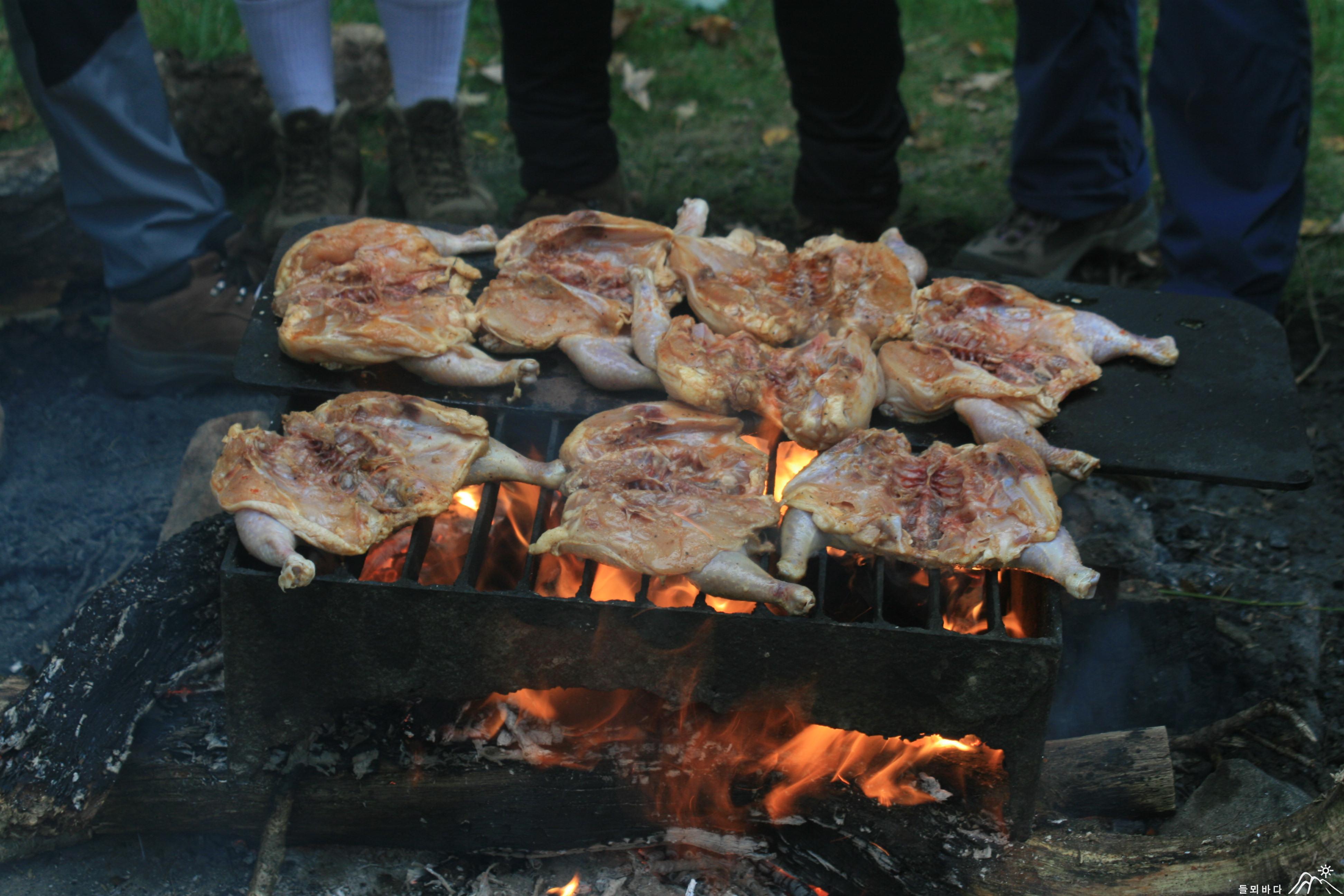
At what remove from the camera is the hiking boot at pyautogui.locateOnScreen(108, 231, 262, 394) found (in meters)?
4.87

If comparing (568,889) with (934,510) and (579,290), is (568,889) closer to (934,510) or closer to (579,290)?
(934,510)

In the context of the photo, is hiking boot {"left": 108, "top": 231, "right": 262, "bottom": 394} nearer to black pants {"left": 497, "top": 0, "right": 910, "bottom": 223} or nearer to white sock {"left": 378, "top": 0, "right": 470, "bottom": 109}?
white sock {"left": 378, "top": 0, "right": 470, "bottom": 109}

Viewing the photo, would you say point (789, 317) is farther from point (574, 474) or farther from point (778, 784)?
point (778, 784)

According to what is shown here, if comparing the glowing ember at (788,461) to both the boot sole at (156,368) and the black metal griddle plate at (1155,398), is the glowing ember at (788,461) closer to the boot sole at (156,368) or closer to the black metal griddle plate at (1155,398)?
the black metal griddle plate at (1155,398)

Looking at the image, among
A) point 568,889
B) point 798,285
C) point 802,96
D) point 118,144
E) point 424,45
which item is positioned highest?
point 424,45

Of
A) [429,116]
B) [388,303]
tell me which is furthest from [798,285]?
[429,116]

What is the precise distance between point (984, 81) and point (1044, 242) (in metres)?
2.58

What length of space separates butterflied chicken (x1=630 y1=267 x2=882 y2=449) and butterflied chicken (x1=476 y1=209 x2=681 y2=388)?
5.0 inches

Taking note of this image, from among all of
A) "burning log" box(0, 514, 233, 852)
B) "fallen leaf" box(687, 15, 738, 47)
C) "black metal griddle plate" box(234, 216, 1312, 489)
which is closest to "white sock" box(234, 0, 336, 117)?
"black metal griddle plate" box(234, 216, 1312, 489)

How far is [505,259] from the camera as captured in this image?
3.84 meters

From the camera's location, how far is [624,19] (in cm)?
816

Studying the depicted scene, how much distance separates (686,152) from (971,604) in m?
4.71

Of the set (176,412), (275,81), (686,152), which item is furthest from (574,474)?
(686,152)

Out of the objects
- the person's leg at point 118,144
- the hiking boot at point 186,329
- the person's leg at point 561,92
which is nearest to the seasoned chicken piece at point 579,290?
the person's leg at point 561,92
